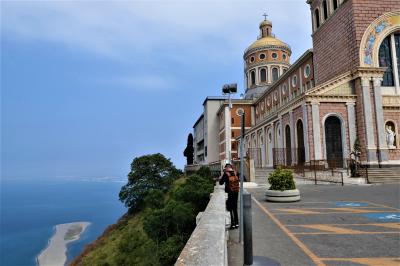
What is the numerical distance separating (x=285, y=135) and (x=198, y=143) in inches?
1966

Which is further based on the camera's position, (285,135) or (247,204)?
(285,135)

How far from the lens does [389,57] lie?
96.0ft

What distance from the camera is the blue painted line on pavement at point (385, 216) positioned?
795 centimetres

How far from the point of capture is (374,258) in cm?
473

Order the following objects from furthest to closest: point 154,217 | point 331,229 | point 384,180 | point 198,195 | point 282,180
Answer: point 154,217 < point 384,180 < point 198,195 < point 282,180 < point 331,229

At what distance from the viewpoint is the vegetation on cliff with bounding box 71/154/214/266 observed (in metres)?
15.4

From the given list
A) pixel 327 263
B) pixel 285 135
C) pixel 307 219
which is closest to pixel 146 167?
pixel 285 135

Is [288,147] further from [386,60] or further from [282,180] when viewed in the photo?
[282,180]

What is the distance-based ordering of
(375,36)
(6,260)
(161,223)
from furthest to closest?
(6,260) → (375,36) → (161,223)

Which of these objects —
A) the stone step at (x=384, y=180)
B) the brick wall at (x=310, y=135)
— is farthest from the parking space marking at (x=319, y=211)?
the brick wall at (x=310, y=135)

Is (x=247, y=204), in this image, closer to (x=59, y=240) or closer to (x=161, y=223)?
(x=161, y=223)

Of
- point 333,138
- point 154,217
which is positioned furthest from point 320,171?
point 154,217

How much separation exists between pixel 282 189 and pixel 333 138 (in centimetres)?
1796

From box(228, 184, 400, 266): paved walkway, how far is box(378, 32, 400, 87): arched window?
2362 cm
